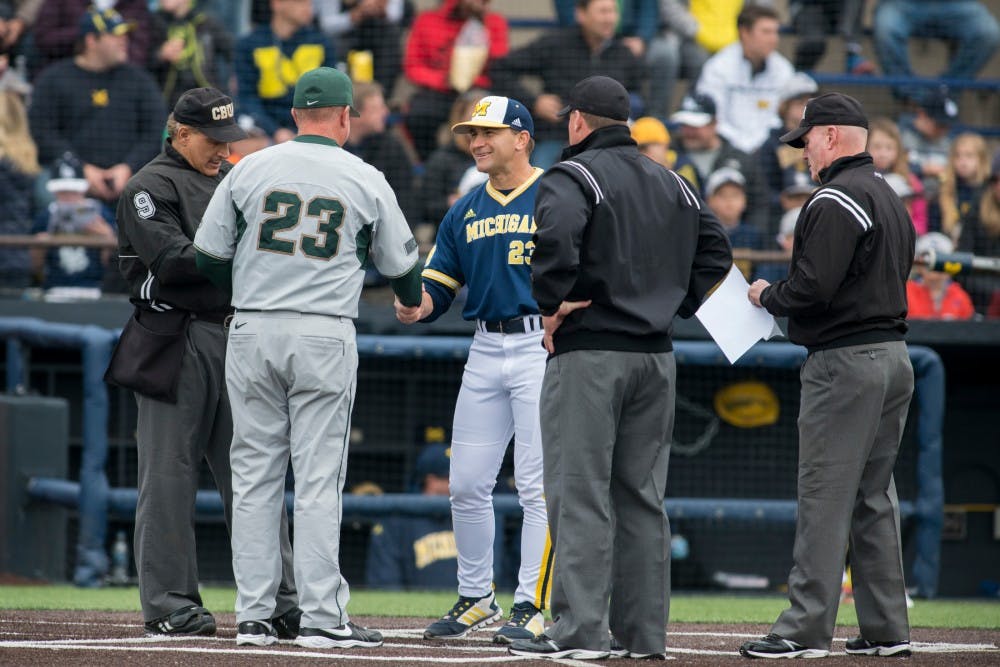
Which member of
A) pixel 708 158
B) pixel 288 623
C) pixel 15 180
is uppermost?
pixel 708 158

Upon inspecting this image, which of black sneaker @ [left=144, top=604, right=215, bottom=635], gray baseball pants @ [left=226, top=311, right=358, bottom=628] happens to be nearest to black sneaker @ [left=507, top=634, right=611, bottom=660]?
gray baseball pants @ [left=226, top=311, right=358, bottom=628]

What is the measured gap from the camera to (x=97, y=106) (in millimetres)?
10727

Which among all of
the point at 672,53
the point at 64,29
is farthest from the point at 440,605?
the point at 64,29

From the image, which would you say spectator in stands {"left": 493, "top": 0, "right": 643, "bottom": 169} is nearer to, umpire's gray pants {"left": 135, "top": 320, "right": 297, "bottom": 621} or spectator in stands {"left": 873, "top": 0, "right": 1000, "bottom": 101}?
spectator in stands {"left": 873, "top": 0, "right": 1000, "bottom": 101}

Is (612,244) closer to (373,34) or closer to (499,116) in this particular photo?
(499,116)

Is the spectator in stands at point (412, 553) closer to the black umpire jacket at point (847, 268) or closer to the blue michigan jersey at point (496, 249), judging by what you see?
the blue michigan jersey at point (496, 249)

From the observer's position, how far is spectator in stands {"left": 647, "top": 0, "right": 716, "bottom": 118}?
11828 millimetres

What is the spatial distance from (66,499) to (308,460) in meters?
3.90

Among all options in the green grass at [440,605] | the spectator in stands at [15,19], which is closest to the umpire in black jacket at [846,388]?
the green grass at [440,605]

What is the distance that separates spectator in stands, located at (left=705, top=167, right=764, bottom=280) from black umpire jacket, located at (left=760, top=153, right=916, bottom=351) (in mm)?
4847

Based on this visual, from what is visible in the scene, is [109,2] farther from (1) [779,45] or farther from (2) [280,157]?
(2) [280,157]

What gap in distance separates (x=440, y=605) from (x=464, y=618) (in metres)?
1.79

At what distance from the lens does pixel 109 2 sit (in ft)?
37.2

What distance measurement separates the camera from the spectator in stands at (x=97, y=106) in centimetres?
1073
